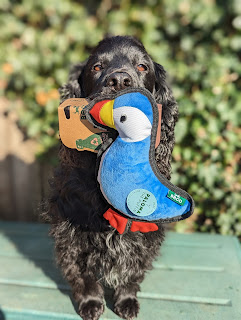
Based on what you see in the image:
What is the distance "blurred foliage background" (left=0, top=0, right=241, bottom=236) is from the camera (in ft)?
9.57

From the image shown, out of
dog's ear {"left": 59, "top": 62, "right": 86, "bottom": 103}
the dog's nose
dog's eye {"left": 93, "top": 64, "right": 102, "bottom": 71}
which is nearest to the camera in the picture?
the dog's nose

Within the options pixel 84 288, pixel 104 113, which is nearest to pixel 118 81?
pixel 104 113

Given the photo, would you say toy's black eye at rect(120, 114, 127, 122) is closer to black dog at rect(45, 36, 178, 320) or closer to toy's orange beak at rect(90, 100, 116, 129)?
toy's orange beak at rect(90, 100, 116, 129)

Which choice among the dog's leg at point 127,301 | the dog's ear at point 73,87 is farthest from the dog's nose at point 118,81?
the dog's leg at point 127,301

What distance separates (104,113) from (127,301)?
3.60ft

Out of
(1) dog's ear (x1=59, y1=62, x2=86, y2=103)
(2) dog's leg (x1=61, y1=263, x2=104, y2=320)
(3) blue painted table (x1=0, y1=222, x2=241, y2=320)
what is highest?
(1) dog's ear (x1=59, y1=62, x2=86, y2=103)

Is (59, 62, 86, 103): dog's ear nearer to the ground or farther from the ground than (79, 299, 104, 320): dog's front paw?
farther from the ground

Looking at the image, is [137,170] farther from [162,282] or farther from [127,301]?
[162,282]

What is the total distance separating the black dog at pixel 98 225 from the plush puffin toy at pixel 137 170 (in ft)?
1.34

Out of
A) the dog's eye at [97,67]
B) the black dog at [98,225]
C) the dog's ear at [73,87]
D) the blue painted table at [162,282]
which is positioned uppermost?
the dog's eye at [97,67]

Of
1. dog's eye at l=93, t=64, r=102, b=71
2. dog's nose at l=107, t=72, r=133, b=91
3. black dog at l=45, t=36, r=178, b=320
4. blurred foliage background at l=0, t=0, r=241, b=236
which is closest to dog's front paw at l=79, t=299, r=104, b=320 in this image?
black dog at l=45, t=36, r=178, b=320

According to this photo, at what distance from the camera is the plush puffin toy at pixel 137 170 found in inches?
50.0

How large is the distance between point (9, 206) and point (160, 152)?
228cm

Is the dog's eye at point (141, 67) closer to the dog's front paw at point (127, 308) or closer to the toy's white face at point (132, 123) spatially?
the toy's white face at point (132, 123)
